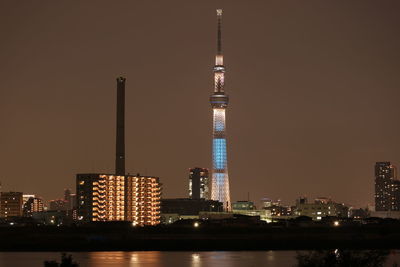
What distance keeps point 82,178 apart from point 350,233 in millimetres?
44683

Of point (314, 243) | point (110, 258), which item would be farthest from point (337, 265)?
point (314, 243)

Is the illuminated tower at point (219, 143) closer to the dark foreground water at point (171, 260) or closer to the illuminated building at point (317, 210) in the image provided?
the illuminated building at point (317, 210)

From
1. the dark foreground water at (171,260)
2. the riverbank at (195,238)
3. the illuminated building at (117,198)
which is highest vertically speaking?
the illuminated building at (117,198)

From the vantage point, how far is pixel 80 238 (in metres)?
86.1

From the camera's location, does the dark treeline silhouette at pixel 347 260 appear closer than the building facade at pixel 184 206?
Yes

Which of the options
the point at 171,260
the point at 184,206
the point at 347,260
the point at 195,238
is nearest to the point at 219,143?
the point at 184,206

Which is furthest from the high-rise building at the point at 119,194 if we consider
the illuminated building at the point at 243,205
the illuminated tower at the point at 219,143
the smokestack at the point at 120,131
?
the illuminated building at the point at 243,205

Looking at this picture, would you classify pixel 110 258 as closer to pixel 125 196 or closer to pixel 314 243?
pixel 314 243

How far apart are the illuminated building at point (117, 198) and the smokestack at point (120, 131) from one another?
2.07 metres

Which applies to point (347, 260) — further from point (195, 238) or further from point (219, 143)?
point (219, 143)

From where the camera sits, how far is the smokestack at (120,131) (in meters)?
125

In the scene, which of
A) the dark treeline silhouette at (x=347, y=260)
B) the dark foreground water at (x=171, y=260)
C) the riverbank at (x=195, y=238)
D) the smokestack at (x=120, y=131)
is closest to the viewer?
the dark treeline silhouette at (x=347, y=260)

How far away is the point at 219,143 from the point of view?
15162 centimetres

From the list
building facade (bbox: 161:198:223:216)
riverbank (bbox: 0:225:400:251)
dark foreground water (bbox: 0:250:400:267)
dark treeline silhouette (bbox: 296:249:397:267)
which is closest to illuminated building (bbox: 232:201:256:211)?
building facade (bbox: 161:198:223:216)
